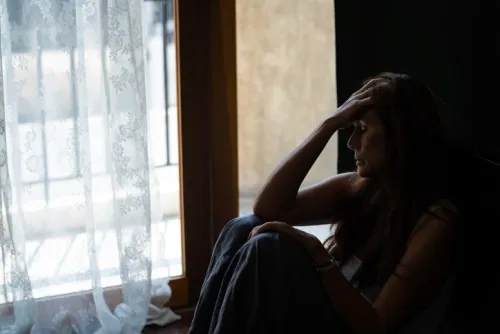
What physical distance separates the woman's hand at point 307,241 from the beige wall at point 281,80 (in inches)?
40.2

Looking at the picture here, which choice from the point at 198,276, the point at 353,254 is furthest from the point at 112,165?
the point at 353,254

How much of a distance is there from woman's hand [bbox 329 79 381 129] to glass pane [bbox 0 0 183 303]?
30.3 inches

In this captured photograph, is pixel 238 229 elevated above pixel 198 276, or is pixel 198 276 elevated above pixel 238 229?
pixel 238 229

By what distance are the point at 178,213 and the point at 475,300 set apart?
1225 millimetres

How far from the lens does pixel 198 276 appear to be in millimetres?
2701

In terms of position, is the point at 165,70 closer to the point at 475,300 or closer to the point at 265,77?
the point at 265,77

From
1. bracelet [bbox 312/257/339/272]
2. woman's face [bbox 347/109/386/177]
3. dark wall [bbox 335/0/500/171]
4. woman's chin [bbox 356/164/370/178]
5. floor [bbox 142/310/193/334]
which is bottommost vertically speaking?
floor [bbox 142/310/193/334]

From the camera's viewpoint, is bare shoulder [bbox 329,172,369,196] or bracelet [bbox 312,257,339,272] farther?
bare shoulder [bbox 329,172,369,196]

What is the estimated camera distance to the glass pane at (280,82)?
266 cm

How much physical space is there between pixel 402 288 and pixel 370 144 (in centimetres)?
32

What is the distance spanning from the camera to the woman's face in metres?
1.76

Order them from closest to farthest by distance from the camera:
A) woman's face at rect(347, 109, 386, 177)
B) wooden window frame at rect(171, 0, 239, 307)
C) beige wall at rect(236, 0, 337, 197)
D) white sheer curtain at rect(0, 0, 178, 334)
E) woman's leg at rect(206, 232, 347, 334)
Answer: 1. woman's leg at rect(206, 232, 347, 334)
2. woman's face at rect(347, 109, 386, 177)
3. white sheer curtain at rect(0, 0, 178, 334)
4. wooden window frame at rect(171, 0, 239, 307)
5. beige wall at rect(236, 0, 337, 197)

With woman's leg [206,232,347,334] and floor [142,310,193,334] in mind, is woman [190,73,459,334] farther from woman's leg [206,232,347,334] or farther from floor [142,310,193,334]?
floor [142,310,193,334]

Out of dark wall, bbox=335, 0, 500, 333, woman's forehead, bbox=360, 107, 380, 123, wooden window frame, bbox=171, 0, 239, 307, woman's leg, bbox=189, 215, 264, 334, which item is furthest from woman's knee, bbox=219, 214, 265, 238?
wooden window frame, bbox=171, 0, 239, 307
